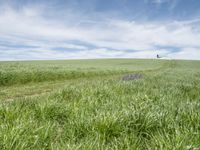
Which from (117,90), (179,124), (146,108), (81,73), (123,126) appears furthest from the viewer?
(81,73)

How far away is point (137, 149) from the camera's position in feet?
13.7

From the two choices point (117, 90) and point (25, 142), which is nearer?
point (25, 142)

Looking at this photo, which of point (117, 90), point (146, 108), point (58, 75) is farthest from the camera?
point (58, 75)

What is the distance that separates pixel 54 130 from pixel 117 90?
5426 mm

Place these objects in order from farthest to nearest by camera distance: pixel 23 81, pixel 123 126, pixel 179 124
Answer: pixel 23 81 < pixel 179 124 < pixel 123 126

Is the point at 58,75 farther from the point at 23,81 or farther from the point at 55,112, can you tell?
the point at 55,112

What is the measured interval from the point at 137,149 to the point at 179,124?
1.76m

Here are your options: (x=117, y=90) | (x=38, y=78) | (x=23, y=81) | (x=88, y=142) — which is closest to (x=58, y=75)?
(x=38, y=78)

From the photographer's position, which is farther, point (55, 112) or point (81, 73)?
point (81, 73)

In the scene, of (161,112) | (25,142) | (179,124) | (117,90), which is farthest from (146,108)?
(117,90)

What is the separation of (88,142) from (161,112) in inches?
88.1

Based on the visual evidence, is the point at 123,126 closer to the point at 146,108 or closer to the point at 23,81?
the point at 146,108

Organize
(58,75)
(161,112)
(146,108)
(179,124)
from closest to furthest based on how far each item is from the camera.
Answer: (179,124)
(161,112)
(146,108)
(58,75)

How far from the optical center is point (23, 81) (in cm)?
2302
